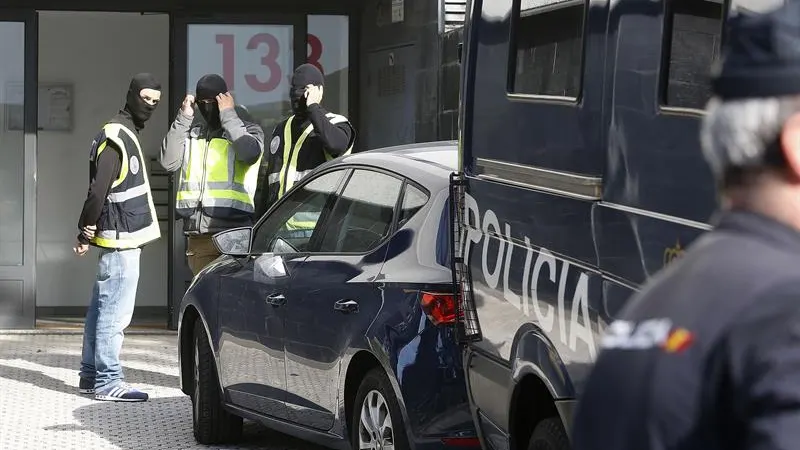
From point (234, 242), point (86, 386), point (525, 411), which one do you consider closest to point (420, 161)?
point (234, 242)

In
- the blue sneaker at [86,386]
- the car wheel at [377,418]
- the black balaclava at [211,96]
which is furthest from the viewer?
the blue sneaker at [86,386]

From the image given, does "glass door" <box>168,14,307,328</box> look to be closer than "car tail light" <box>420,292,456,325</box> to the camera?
No

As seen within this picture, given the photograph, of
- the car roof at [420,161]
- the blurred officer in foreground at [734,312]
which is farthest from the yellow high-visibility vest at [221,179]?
the blurred officer in foreground at [734,312]

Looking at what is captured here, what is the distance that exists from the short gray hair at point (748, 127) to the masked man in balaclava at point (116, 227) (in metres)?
7.71

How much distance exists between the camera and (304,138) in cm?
907

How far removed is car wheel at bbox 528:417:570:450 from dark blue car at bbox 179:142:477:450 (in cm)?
113

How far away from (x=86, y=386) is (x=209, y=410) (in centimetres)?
213

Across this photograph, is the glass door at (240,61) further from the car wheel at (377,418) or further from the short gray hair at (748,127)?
the short gray hair at (748,127)

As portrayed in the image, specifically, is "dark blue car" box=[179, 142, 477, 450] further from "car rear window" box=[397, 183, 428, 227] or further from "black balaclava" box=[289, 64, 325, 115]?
"black balaclava" box=[289, 64, 325, 115]

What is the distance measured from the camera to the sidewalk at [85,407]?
8.03m

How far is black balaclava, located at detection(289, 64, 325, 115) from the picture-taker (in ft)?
29.9

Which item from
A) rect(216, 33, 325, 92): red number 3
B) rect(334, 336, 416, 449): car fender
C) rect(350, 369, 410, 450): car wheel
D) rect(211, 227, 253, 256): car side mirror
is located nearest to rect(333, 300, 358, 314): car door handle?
rect(334, 336, 416, 449): car fender

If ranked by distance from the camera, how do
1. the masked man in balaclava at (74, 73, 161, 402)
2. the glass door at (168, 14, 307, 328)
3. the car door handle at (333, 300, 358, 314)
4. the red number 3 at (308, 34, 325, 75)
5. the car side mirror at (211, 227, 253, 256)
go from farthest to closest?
the red number 3 at (308, 34, 325, 75) → the glass door at (168, 14, 307, 328) → the masked man in balaclava at (74, 73, 161, 402) → the car side mirror at (211, 227, 253, 256) → the car door handle at (333, 300, 358, 314)

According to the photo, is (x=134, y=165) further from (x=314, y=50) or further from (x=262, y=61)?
(x=314, y=50)
